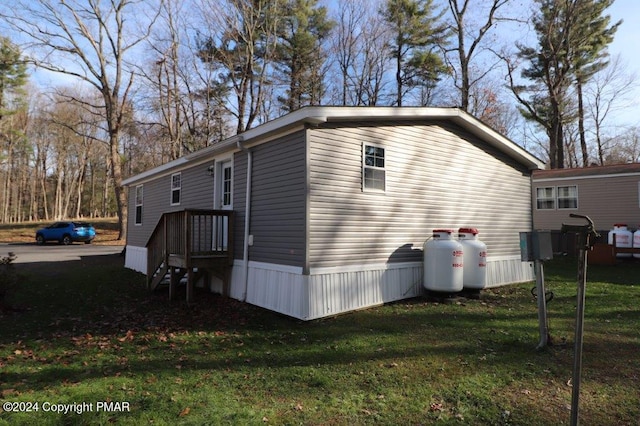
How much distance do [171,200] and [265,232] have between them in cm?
537

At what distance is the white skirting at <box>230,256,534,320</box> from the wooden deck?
471mm

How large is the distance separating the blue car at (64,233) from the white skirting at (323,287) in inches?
827

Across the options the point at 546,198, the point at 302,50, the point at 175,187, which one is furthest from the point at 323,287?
the point at 302,50

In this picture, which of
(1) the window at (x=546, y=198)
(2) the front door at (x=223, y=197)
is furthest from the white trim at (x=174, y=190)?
(1) the window at (x=546, y=198)

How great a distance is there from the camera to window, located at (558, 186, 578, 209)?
16188mm

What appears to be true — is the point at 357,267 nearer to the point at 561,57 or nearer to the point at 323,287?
the point at 323,287

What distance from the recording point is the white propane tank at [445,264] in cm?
784

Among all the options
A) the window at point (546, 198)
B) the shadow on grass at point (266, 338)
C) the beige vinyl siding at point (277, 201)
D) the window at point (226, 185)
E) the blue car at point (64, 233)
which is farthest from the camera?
the blue car at point (64, 233)

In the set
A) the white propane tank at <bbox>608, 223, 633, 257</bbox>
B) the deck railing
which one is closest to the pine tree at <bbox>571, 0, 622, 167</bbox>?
the white propane tank at <bbox>608, 223, 633, 257</bbox>

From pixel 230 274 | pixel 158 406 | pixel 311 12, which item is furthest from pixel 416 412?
pixel 311 12

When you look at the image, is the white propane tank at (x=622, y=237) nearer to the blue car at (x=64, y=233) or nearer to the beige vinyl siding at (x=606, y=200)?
the beige vinyl siding at (x=606, y=200)

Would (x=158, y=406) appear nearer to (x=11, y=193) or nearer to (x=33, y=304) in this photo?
(x=33, y=304)

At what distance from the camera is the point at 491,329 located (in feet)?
20.0

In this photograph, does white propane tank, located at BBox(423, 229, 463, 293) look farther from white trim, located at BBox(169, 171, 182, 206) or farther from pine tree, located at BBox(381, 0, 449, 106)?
pine tree, located at BBox(381, 0, 449, 106)
